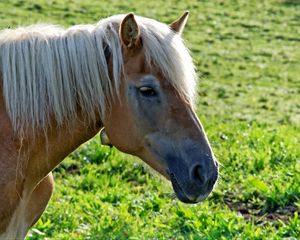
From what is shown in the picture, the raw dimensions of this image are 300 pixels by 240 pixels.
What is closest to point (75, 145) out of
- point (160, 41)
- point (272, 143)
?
point (160, 41)

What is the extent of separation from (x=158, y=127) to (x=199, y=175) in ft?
1.22

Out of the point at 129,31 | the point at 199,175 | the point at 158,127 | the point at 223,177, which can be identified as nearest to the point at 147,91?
the point at 158,127

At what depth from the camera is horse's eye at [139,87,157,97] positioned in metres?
4.45

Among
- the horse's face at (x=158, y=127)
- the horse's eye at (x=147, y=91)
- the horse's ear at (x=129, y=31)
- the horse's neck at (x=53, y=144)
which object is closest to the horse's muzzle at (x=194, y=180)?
the horse's face at (x=158, y=127)

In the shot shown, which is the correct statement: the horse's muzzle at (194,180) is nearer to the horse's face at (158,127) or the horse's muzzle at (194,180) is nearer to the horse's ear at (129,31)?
the horse's face at (158,127)

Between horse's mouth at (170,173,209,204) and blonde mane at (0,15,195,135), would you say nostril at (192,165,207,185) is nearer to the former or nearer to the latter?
horse's mouth at (170,173,209,204)

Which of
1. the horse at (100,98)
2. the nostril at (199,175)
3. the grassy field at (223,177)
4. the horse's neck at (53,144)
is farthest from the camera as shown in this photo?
the grassy field at (223,177)

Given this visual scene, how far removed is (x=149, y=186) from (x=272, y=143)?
1.86m

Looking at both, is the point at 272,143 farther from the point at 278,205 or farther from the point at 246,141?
the point at 278,205

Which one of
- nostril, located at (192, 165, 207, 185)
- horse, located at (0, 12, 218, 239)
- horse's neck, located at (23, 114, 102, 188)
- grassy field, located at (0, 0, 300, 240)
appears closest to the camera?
nostril, located at (192, 165, 207, 185)

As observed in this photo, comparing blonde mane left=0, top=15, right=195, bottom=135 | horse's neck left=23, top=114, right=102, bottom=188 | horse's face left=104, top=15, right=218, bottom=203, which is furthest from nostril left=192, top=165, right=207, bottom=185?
horse's neck left=23, top=114, right=102, bottom=188

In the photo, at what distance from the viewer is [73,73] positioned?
449 cm

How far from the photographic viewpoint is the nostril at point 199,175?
4.30 metres

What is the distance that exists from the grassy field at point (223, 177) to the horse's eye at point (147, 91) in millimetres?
710
